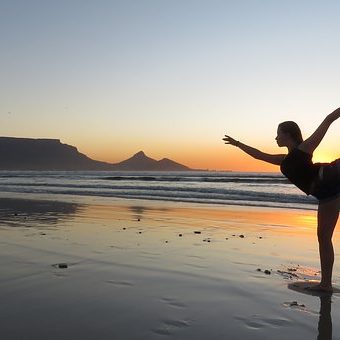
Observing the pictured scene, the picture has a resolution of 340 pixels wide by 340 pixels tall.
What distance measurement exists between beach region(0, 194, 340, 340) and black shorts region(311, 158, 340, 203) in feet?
3.67

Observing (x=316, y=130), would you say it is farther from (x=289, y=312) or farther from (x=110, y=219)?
(x=110, y=219)

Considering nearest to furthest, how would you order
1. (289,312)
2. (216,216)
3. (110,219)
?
(289,312) → (110,219) → (216,216)

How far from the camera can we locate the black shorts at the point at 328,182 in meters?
4.95

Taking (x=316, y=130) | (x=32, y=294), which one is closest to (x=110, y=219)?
(x=32, y=294)

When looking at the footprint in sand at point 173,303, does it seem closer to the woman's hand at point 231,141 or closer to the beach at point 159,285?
the beach at point 159,285

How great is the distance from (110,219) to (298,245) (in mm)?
5657

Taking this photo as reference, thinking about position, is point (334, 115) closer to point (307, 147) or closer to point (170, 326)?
point (307, 147)

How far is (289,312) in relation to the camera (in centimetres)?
439

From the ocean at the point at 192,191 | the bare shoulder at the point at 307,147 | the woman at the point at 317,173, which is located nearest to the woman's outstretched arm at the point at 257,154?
the woman at the point at 317,173

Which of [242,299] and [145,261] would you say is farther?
[145,261]

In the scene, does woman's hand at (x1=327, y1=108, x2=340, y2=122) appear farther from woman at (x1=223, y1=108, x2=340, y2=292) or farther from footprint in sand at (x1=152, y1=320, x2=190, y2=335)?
footprint in sand at (x1=152, y1=320, x2=190, y2=335)

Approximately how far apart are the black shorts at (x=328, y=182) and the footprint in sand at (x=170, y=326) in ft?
7.06

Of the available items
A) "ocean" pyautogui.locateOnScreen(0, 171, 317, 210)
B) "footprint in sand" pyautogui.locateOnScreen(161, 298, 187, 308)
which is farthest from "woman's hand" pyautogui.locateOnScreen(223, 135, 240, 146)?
"ocean" pyautogui.locateOnScreen(0, 171, 317, 210)

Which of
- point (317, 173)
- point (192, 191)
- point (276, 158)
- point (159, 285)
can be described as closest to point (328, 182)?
point (317, 173)
